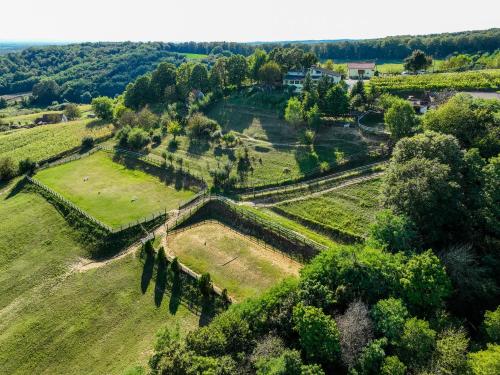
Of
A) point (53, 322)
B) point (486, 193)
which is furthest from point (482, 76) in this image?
point (53, 322)

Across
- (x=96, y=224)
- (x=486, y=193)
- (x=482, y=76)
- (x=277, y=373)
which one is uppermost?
(x=482, y=76)

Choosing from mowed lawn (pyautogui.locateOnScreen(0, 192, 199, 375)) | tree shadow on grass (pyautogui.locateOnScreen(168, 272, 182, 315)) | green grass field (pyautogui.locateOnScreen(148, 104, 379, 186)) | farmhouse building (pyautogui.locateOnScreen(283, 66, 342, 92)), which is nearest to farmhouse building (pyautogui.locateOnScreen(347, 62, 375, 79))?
farmhouse building (pyautogui.locateOnScreen(283, 66, 342, 92))

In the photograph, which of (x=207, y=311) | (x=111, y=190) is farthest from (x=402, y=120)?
(x=111, y=190)

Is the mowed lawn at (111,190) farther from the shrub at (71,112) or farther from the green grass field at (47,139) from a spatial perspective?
the shrub at (71,112)

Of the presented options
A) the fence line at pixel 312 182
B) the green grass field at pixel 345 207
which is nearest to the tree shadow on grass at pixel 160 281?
the fence line at pixel 312 182

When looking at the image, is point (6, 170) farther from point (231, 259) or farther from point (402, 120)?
point (402, 120)

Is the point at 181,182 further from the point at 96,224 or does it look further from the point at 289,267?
the point at 289,267
